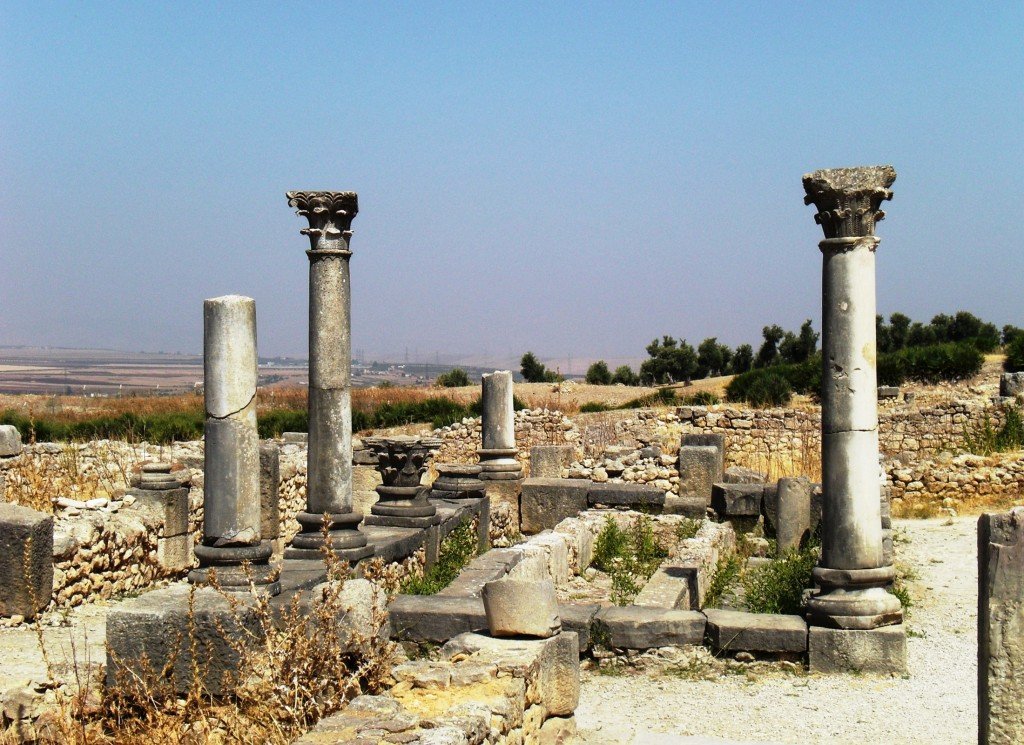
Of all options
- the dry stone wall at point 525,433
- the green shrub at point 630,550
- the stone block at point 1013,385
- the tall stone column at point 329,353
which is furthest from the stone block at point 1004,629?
the stone block at point 1013,385

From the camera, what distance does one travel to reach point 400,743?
3.93m

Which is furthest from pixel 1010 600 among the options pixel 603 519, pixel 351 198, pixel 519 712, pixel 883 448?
pixel 883 448

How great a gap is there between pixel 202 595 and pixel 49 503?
6.34 meters

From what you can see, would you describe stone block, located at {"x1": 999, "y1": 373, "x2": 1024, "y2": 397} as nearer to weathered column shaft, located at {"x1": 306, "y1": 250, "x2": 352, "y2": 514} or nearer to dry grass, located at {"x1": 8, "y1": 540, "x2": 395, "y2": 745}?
weathered column shaft, located at {"x1": 306, "y1": 250, "x2": 352, "y2": 514}

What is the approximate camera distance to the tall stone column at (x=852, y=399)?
742 cm

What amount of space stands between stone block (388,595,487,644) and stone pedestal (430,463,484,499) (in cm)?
508

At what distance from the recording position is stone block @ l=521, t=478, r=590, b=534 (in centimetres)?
1343

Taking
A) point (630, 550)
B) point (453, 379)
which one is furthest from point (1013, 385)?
point (453, 379)

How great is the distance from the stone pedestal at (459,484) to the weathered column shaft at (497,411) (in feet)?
5.84

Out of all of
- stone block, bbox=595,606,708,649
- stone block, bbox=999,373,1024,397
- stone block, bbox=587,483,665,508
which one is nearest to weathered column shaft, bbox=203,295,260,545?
stone block, bbox=595,606,708,649

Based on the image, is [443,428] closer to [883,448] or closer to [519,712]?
[883,448]

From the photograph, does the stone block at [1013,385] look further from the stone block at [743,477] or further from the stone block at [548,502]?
the stone block at [548,502]

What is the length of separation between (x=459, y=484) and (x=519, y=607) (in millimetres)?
7173

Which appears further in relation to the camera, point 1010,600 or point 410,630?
point 410,630
